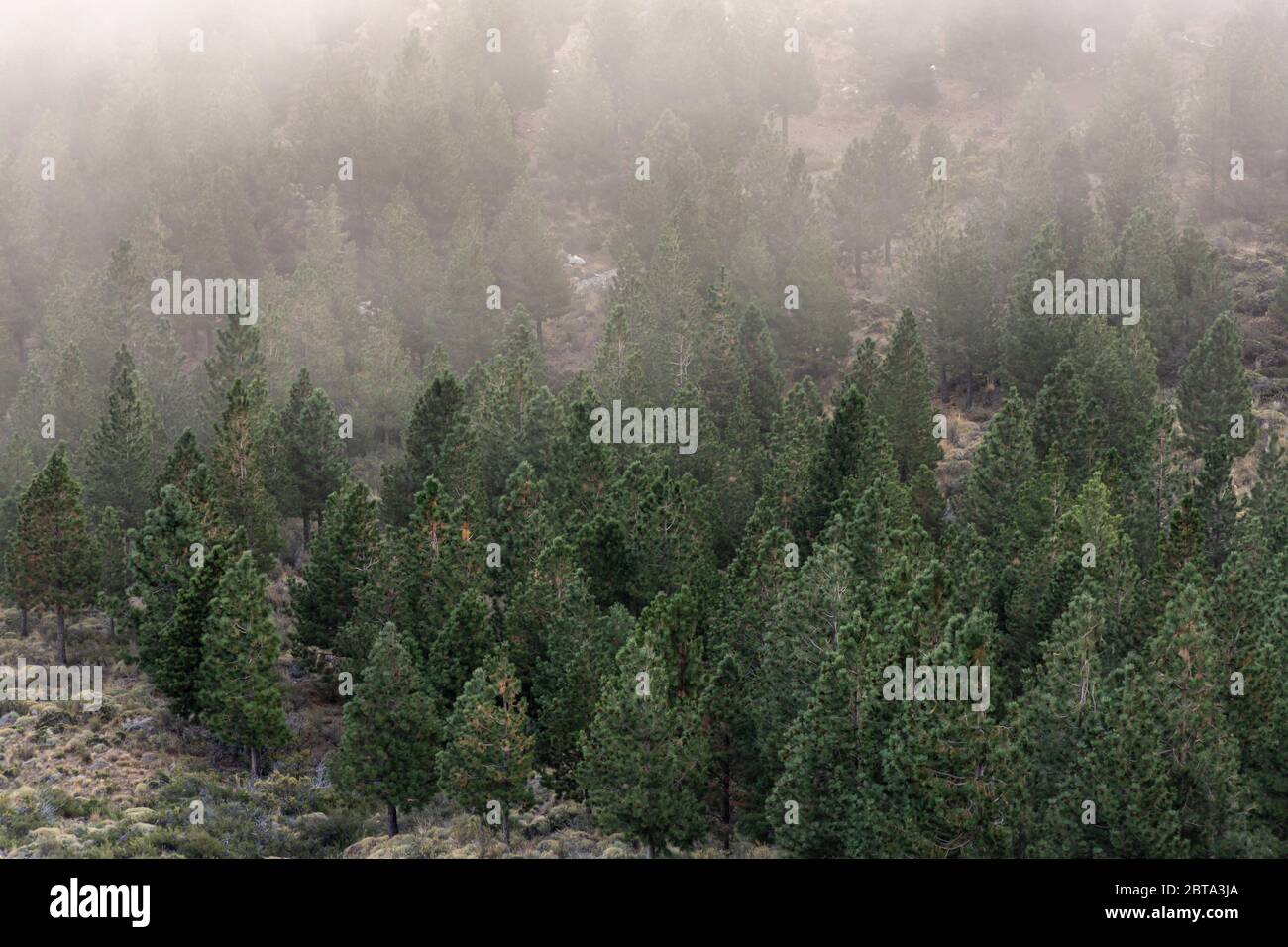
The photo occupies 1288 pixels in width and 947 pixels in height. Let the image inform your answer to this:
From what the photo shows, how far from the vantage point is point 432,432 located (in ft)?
207

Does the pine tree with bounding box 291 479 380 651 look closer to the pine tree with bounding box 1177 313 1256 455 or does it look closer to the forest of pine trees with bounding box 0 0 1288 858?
the forest of pine trees with bounding box 0 0 1288 858

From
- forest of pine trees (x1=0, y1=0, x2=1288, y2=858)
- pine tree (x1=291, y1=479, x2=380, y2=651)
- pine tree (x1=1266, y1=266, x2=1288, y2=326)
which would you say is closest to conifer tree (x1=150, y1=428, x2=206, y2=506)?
forest of pine trees (x1=0, y1=0, x2=1288, y2=858)

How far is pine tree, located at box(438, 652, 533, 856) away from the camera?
44.7 meters

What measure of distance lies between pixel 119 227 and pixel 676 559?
6275cm

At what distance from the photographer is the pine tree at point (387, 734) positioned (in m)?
46.3

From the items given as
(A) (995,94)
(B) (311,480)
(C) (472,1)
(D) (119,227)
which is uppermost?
(C) (472,1)

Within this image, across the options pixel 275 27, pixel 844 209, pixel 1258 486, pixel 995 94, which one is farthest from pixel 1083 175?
pixel 275 27

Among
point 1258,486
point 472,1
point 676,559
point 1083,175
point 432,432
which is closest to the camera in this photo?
point 676,559

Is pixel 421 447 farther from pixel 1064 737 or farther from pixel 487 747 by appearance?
pixel 1064 737

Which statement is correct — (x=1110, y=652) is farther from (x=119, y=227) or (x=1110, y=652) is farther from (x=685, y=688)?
(x=119, y=227)

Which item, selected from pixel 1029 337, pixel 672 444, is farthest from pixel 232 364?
pixel 1029 337

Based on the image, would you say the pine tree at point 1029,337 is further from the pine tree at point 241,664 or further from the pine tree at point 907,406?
the pine tree at point 241,664

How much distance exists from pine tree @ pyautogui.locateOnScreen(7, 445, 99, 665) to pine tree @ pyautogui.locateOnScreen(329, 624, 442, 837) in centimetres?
1504

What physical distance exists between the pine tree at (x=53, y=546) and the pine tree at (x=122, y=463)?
7.15 m
